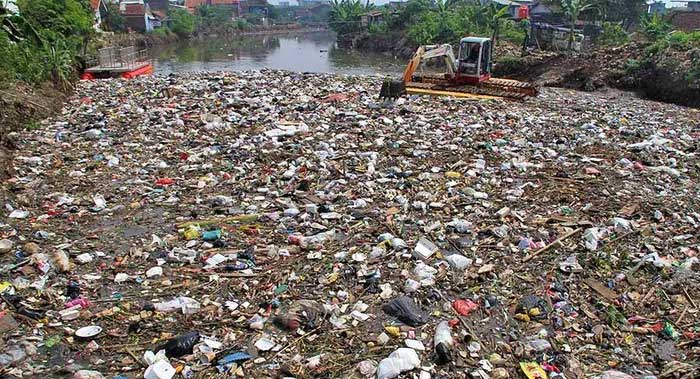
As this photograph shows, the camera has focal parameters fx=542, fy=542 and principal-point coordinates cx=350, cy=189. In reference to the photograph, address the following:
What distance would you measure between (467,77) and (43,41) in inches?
345

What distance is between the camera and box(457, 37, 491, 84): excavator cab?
34.3 ft

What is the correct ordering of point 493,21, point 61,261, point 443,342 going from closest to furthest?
point 443,342
point 61,261
point 493,21

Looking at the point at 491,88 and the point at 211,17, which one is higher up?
the point at 211,17

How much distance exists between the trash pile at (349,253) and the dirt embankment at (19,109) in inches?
7.2

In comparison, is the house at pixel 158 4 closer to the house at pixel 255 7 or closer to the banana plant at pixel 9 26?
the house at pixel 255 7

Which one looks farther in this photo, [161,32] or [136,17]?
[161,32]

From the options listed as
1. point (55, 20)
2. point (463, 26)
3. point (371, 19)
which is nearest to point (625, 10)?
point (463, 26)

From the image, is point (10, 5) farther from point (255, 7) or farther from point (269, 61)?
point (255, 7)

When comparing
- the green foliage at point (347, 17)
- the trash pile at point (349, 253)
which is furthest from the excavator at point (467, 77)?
the green foliage at point (347, 17)

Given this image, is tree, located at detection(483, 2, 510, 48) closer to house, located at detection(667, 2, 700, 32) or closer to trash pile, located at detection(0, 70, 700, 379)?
house, located at detection(667, 2, 700, 32)

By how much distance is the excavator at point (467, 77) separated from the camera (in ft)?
34.0

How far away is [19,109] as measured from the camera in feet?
25.6

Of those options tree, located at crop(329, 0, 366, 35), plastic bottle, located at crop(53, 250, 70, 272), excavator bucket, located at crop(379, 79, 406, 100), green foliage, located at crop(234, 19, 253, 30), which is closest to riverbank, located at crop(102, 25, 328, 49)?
green foliage, located at crop(234, 19, 253, 30)

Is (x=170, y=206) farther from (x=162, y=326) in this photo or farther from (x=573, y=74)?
(x=573, y=74)
